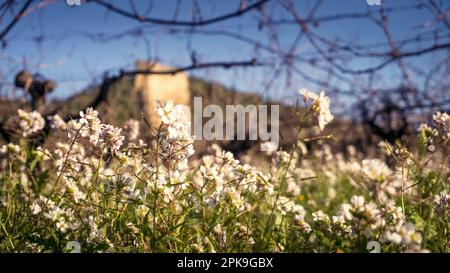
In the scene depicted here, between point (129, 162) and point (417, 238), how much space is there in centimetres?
105

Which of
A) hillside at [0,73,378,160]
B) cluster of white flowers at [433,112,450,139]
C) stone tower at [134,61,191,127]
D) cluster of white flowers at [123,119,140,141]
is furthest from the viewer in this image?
stone tower at [134,61,191,127]

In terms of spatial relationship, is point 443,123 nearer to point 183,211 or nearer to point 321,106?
point 321,106

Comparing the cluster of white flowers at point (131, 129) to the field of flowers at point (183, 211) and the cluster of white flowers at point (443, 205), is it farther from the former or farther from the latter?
the cluster of white flowers at point (443, 205)

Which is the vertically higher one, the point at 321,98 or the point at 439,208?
the point at 321,98

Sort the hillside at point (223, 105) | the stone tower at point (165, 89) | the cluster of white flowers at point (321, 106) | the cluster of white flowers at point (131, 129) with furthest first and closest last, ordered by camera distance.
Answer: the stone tower at point (165, 89) < the hillside at point (223, 105) < the cluster of white flowers at point (131, 129) < the cluster of white flowers at point (321, 106)

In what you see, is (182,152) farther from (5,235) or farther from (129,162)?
(5,235)

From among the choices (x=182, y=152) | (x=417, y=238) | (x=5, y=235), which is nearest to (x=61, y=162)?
(x=5, y=235)

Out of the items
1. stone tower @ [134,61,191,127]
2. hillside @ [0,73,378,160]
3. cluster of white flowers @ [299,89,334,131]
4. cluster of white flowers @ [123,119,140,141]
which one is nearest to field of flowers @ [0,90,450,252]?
cluster of white flowers @ [299,89,334,131]

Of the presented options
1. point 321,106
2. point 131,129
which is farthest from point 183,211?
point 131,129

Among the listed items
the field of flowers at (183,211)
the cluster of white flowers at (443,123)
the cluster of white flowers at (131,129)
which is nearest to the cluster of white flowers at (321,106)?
the field of flowers at (183,211)

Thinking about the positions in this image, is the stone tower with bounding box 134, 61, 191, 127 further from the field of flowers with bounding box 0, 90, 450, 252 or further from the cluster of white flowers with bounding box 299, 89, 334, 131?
the cluster of white flowers with bounding box 299, 89, 334, 131

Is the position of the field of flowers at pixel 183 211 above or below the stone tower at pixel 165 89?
below

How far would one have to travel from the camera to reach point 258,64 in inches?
118
